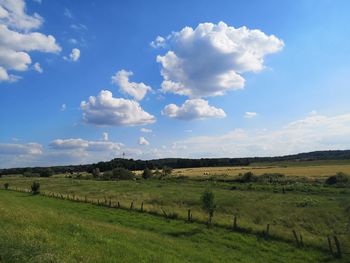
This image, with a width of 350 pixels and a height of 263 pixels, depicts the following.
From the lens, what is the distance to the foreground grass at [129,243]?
1323 centimetres

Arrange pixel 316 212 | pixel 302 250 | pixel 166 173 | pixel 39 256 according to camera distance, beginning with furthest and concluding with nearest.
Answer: pixel 166 173, pixel 316 212, pixel 302 250, pixel 39 256

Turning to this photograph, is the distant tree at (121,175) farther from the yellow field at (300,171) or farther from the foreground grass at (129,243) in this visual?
the foreground grass at (129,243)

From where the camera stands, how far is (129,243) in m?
18.6

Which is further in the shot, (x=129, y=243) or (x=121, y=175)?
(x=121, y=175)

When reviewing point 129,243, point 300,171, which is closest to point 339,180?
point 300,171

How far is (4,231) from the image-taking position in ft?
53.4

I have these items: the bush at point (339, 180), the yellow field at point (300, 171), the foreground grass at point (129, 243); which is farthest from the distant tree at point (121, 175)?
the foreground grass at point (129, 243)

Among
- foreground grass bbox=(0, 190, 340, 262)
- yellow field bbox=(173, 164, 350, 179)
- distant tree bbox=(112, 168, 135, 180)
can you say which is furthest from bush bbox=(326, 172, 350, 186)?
distant tree bbox=(112, 168, 135, 180)

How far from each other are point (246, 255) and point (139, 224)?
34.9 feet

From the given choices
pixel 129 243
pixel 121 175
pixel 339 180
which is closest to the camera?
pixel 129 243

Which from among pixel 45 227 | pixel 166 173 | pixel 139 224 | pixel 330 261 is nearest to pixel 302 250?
pixel 330 261

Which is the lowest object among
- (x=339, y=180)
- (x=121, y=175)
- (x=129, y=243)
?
(x=129, y=243)

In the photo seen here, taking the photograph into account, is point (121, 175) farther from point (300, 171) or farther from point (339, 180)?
point (339, 180)

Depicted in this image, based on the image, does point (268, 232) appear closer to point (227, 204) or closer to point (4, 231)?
point (4, 231)
